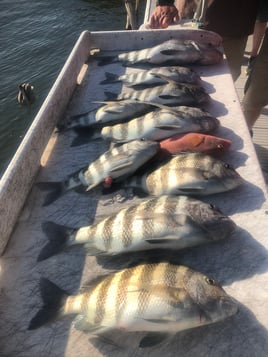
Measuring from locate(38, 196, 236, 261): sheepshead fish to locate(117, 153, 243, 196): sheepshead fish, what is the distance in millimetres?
168

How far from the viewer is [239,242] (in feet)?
7.43

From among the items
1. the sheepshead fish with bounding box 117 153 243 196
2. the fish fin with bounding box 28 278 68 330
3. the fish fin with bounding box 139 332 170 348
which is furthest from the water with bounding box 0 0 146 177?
the fish fin with bounding box 139 332 170 348

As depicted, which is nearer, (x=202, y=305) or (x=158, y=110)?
(x=202, y=305)

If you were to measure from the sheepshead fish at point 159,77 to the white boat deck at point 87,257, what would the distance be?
0.57 metres

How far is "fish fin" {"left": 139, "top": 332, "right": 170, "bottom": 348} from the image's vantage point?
176cm

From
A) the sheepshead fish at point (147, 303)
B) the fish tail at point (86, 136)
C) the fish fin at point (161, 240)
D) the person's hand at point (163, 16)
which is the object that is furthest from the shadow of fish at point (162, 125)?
the person's hand at point (163, 16)

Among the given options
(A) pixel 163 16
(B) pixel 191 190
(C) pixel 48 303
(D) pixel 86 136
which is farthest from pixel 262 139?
(C) pixel 48 303

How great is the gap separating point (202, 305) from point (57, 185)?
5.30 ft

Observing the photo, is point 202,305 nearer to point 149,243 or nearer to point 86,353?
point 149,243

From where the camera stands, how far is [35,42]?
46.5ft

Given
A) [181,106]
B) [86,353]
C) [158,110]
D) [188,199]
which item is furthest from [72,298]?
[181,106]

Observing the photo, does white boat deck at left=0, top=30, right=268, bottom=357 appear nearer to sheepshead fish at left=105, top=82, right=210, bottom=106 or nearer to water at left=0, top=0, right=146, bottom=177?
sheepshead fish at left=105, top=82, right=210, bottom=106

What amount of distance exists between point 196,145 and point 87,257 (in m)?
1.33

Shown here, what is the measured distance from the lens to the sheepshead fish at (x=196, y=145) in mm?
2857
